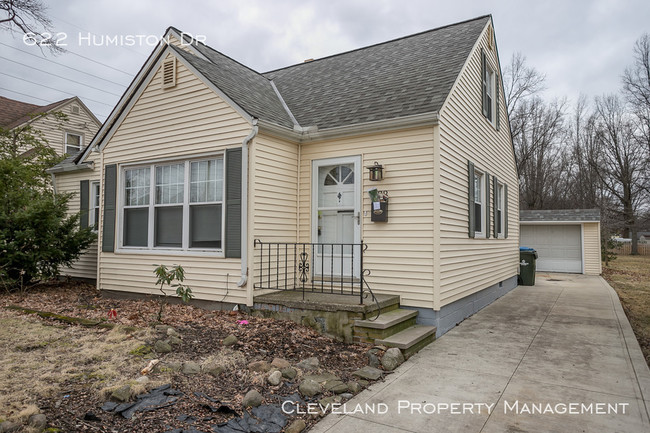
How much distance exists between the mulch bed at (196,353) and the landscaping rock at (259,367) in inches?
2.9

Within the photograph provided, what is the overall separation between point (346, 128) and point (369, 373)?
3843mm

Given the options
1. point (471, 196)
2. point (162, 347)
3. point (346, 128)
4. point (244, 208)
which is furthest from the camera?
point (471, 196)

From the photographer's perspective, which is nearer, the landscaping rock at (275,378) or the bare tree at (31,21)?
the landscaping rock at (275,378)

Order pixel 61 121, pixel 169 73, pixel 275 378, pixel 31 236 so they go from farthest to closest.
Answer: pixel 61 121 → pixel 31 236 → pixel 169 73 → pixel 275 378

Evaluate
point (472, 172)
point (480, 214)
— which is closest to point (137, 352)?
point (472, 172)

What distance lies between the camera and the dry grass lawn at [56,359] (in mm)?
3229

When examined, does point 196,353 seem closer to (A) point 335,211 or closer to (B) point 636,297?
(A) point 335,211

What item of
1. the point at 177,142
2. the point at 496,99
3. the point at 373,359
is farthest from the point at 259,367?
the point at 496,99

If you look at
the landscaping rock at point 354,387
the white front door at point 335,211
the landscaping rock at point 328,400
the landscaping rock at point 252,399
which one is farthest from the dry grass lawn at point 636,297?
the landscaping rock at point 252,399

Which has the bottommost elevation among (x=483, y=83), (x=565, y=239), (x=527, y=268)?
(x=527, y=268)

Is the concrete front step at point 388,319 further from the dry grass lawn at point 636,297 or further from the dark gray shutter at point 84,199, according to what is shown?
the dark gray shutter at point 84,199

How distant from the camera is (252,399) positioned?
328 centimetres

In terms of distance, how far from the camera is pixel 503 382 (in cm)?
412

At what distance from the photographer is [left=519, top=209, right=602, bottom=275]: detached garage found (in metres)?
16.2
